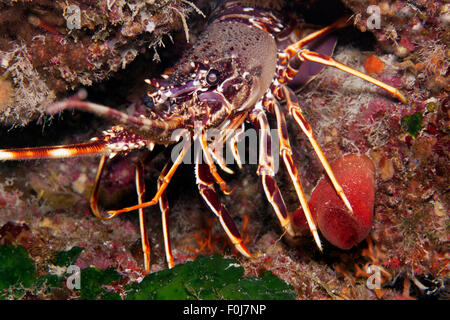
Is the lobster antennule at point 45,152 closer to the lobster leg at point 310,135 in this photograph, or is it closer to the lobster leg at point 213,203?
the lobster leg at point 213,203

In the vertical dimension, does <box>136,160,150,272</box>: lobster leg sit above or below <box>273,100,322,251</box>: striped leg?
below

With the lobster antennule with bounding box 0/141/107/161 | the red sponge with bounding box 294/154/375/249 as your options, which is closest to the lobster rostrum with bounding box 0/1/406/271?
the lobster antennule with bounding box 0/141/107/161

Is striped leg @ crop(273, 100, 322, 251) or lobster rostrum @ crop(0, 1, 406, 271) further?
striped leg @ crop(273, 100, 322, 251)

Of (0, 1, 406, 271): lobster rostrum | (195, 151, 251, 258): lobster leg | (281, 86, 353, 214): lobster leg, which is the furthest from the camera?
(195, 151, 251, 258): lobster leg

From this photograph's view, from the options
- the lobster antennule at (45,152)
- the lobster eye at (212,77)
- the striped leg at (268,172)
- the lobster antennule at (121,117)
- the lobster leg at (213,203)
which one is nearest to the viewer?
the lobster antennule at (121,117)

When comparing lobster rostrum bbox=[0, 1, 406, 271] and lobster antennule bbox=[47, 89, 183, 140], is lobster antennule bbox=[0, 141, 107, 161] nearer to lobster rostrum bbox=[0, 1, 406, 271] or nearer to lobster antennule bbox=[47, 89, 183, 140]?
lobster rostrum bbox=[0, 1, 406, 271]

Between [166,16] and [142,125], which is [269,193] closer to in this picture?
[142,125]

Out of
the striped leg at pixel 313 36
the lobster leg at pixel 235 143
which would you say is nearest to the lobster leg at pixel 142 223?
the lobster leg at pixel 235 143
